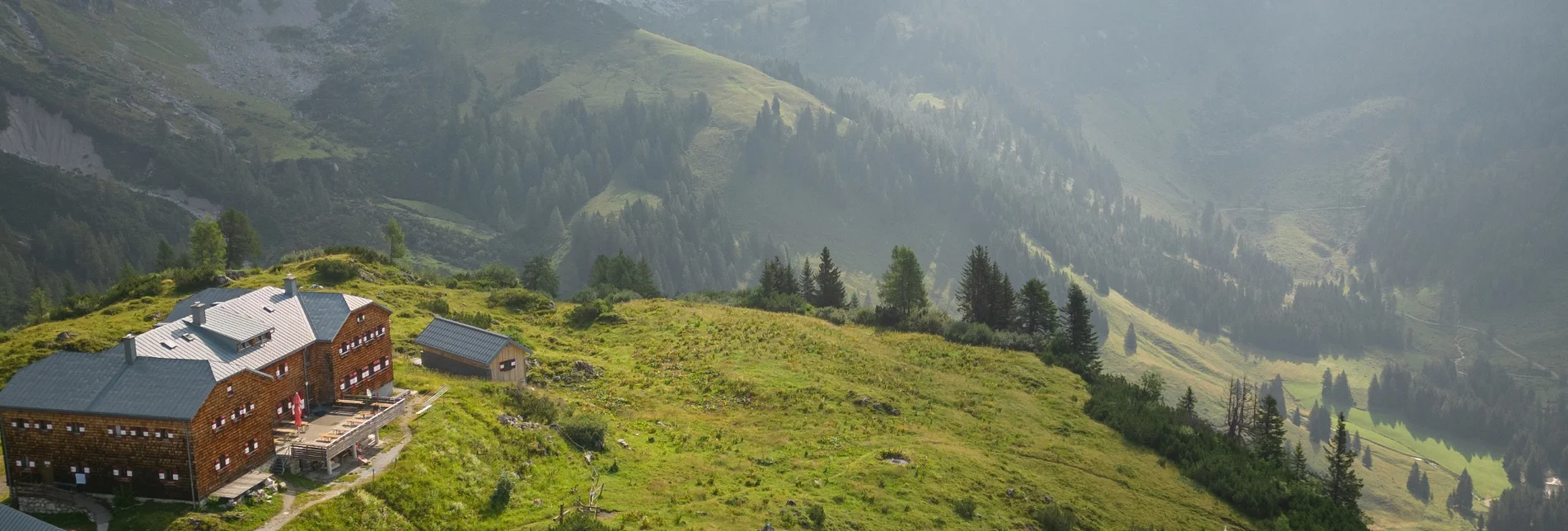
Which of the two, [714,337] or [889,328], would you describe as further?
[889,328]

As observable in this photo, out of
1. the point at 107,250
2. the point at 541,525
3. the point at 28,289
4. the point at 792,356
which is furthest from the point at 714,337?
the point at 107,250

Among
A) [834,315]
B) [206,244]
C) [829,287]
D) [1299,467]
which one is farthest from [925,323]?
[206,244]

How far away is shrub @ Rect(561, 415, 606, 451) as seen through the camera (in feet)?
169

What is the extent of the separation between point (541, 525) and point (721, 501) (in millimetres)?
9229

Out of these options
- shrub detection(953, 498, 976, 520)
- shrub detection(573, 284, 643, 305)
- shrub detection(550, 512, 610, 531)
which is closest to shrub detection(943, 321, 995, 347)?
shrub detection(573, 284, 643, 305)

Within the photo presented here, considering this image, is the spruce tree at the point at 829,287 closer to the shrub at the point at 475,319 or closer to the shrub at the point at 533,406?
the shrub at the point at 475,319

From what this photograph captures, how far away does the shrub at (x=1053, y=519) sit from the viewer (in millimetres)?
52156

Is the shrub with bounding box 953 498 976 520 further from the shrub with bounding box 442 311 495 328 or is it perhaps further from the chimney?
A: the shrub with bounding box 442 311 495 328

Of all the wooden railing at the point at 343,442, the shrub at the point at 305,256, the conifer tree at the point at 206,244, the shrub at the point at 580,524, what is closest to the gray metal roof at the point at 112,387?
the wooden railing at the point at 343,442

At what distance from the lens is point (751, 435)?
58.2 meters

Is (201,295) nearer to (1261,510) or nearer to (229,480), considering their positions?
(229,480)

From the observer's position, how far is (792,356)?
7762 cm

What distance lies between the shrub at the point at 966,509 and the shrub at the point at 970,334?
133 ft

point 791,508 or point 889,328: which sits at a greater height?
point 889,328
